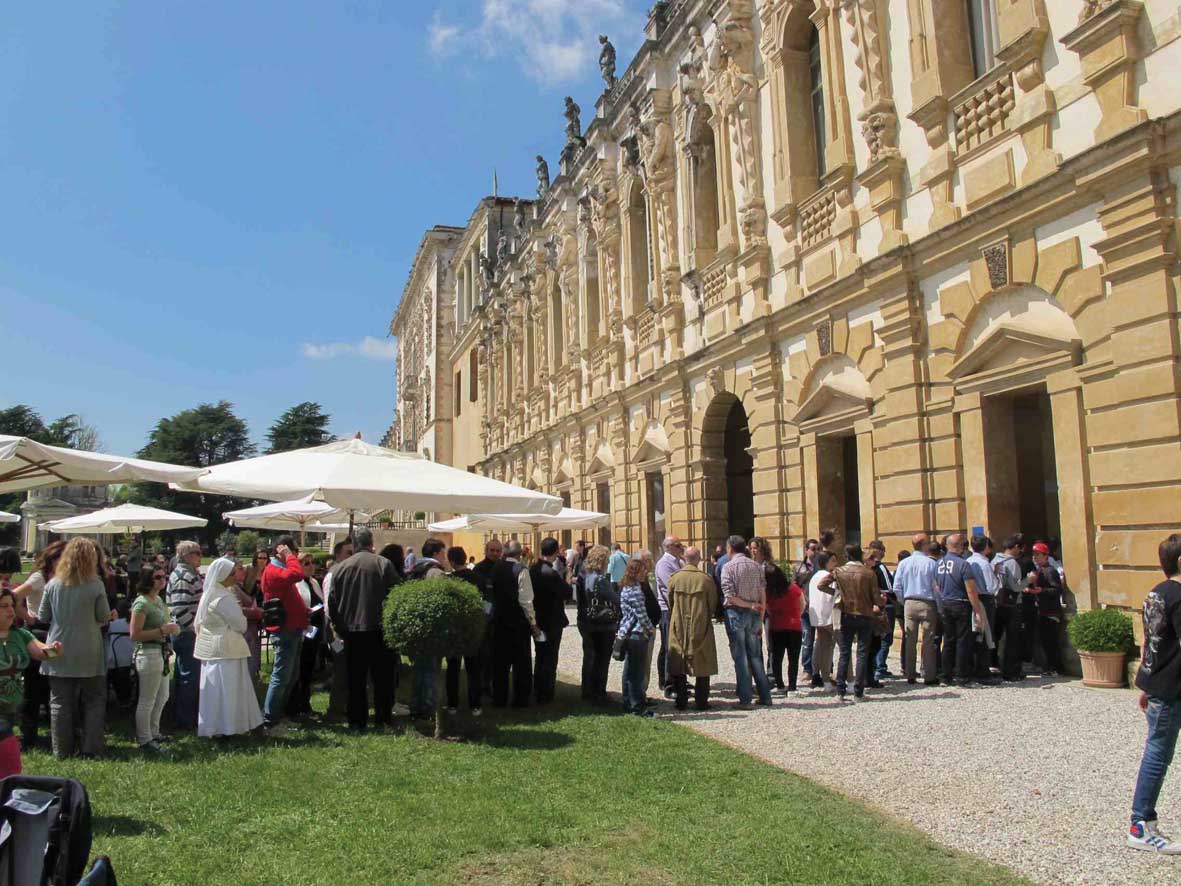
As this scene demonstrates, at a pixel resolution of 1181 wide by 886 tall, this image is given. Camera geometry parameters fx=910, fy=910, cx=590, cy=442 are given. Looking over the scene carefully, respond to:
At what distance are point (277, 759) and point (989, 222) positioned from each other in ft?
34.3

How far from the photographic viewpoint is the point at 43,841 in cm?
282

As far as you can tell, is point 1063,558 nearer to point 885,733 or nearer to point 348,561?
point 885,733

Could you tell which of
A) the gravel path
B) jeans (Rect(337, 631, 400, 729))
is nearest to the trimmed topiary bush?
the gravel path

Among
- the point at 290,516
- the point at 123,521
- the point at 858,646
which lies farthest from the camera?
the point at 123,521

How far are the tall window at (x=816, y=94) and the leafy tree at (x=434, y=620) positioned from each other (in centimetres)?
1188

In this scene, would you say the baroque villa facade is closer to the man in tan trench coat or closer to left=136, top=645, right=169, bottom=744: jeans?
the man in tan trench coat

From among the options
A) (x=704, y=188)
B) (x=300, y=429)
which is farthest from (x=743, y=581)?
(x=300, y=429)

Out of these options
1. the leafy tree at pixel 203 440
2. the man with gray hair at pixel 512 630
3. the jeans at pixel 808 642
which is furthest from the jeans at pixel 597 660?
the leafy tree at pixel 203 440

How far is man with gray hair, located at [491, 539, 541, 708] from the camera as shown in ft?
31.3

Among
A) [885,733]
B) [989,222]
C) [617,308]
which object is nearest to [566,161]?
[617,308]

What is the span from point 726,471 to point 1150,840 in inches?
617

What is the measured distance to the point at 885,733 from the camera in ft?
26.3

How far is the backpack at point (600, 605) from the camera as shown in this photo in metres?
9.68

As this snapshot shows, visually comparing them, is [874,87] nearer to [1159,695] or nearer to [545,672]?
[545,672]
